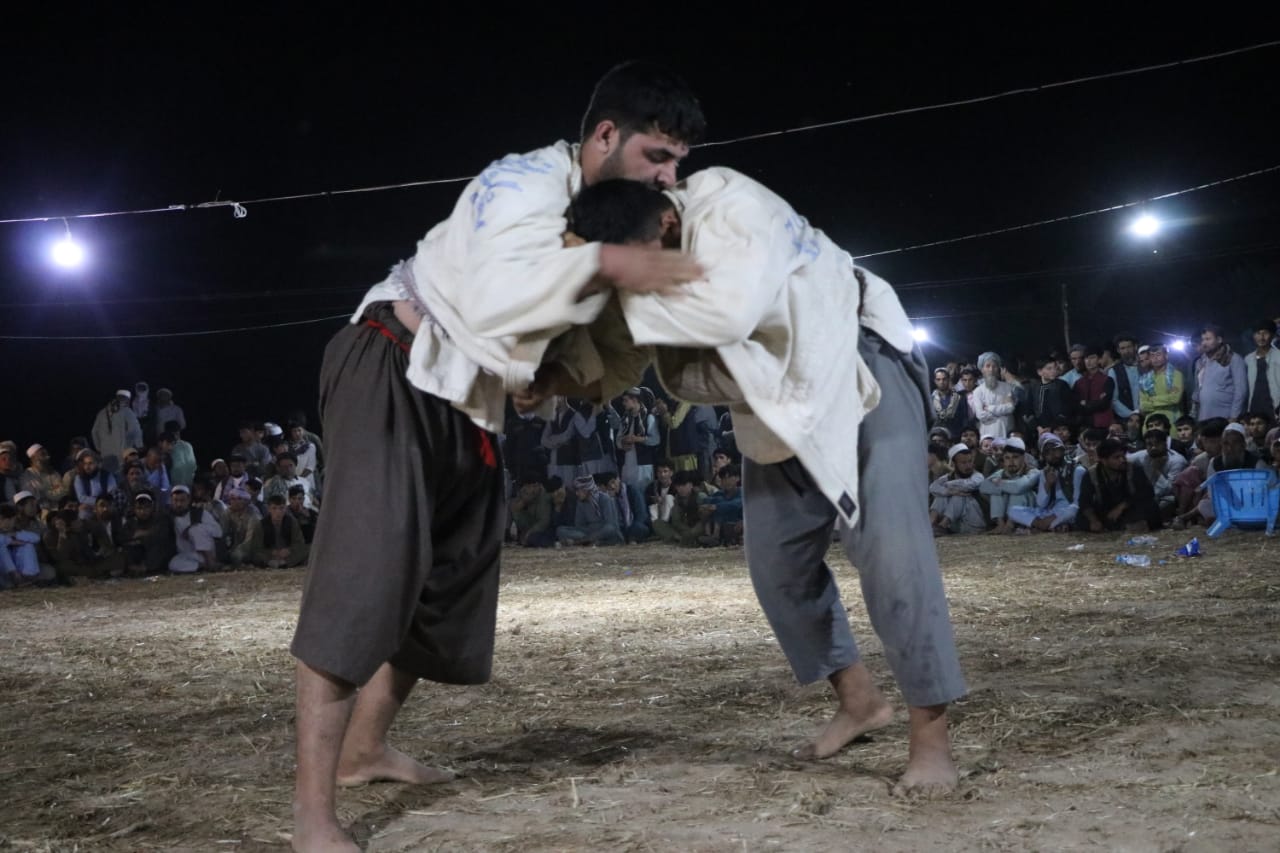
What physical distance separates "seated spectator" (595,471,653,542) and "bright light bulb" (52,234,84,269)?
27.6 ft

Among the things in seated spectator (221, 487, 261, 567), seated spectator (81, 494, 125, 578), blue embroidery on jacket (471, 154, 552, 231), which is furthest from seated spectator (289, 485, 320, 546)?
blue embroidery on jacket (471, 154, 552, 231)

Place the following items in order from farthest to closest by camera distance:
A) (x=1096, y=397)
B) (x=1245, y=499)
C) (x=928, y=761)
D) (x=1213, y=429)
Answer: (x=1096, y=397)
(x=1213, y=429)
(x=1245, y=499)
(x=928, y=761)

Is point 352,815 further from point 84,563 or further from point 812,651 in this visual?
point 84,563

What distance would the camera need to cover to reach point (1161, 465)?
11.2m

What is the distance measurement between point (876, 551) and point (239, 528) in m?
10.6

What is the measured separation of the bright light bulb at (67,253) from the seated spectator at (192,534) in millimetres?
5960

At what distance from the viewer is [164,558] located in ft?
39.1

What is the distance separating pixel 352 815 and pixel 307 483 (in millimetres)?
10997

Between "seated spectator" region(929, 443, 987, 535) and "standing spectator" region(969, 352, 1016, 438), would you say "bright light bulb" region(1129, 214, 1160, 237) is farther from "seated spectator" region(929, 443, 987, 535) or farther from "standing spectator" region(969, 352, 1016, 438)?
"seated spectator" region(929, 443, 987, 535)

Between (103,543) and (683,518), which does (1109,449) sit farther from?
(103,543)

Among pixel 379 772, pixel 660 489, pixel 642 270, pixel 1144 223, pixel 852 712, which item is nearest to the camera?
pixel 642 270

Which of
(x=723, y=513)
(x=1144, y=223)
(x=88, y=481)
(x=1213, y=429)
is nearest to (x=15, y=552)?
(x=88, y=481)

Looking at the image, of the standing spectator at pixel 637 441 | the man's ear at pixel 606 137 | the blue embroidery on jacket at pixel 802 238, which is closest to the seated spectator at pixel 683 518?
the standing spectator at pixel 637 441

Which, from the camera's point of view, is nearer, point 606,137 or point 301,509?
point 606,137
